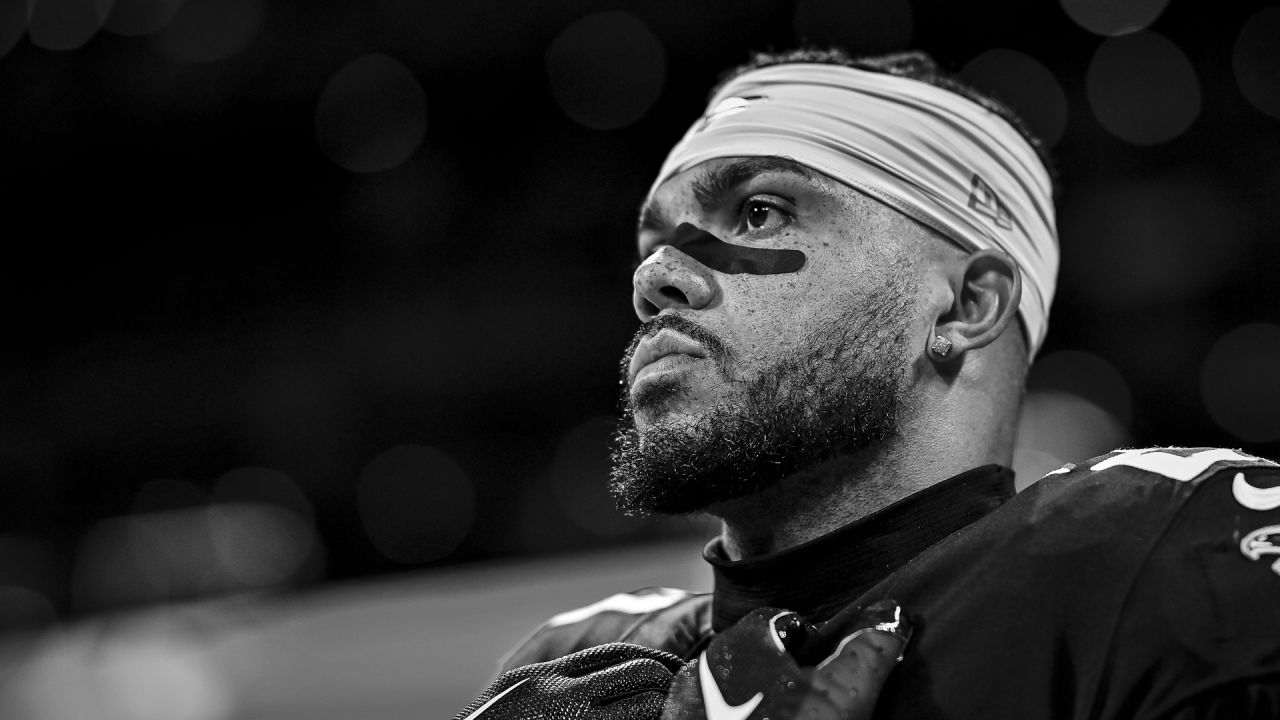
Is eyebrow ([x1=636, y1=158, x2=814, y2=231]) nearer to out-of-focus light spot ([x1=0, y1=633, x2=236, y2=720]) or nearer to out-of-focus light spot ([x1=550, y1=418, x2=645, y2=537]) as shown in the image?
out-of-focus light spot ([x1=0, y1=633, x2=236, y2=720])

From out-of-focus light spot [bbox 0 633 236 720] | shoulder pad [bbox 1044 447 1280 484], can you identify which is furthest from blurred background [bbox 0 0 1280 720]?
shoulder pad [bbox 1044 447 1280 484]

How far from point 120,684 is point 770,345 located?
254 centimetres

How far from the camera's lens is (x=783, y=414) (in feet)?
4.58

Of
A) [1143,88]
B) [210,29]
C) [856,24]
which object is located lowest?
[1143,88]

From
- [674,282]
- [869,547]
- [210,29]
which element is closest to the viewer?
[869,547]

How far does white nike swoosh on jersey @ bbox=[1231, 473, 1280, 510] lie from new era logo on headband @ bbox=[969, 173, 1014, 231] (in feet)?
1.87

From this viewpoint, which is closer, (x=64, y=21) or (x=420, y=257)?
(x=64, y=21)

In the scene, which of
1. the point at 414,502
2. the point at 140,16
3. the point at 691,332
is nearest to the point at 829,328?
the point at 691,332

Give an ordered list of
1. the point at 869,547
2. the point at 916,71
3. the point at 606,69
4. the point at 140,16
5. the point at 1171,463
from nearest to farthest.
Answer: the point at 1171,463
the point at 869,547
the point at 916,71
the point at 140,16
the point at 606,69

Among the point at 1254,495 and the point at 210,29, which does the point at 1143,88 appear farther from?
the point at 1254,495

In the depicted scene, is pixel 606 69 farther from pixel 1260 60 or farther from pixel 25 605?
pixel 25 605

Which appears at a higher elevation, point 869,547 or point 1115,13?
point 1115,13

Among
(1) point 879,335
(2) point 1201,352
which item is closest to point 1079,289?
(2) point 1201,352

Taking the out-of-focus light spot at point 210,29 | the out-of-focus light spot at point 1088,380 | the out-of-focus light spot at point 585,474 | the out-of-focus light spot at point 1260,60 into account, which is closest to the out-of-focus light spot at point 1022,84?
the out-of-focus light spot at point 1260,60
